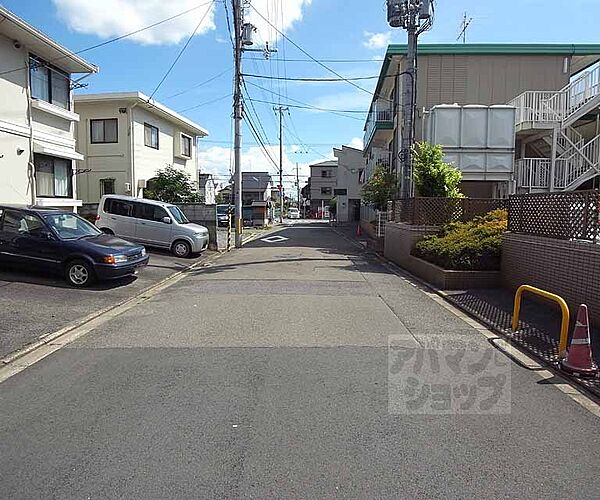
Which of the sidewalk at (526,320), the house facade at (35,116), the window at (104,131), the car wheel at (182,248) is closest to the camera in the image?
the sidewalk at (526,320)

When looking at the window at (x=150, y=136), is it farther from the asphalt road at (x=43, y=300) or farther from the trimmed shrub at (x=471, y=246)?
the trimmed shrub at (x=471, y=246)

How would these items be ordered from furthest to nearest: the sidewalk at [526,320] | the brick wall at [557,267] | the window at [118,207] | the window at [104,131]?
the window at [104,131], the window at [118,207], the brick wall at [557,267], the sidewalk at [526,320]

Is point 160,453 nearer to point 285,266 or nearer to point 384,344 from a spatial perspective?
point 384,344

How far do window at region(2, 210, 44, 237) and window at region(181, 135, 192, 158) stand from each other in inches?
754

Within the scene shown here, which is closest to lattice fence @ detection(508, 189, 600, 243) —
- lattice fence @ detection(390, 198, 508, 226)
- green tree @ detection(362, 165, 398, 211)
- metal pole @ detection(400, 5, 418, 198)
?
lattice fence @ detection(390, 198, 508, 226)

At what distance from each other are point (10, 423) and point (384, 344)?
4.07 metres

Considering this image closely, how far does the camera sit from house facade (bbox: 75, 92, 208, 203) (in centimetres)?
2264

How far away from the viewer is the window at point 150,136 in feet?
79.9

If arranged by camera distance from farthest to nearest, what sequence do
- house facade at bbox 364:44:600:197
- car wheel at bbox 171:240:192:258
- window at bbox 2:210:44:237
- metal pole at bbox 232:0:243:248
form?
house facade at bbox 364:44:600:197 → metal pole at bbox 232:0:243:248 → car wheel at bbox 171:240:192:258 → window at bbox 2:210:44:237

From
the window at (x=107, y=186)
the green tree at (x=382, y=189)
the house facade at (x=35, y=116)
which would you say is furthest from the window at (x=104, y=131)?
the green tree at (x=382, y=189)

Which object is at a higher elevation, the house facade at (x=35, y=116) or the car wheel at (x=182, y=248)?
the house facade at (x=35, y=116)

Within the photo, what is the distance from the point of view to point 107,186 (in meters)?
23.6

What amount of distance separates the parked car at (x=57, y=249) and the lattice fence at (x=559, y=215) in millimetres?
8011

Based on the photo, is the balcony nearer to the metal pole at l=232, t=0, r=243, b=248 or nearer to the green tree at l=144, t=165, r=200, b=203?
the metal pole at l=232, t=0, r=243, b=248
